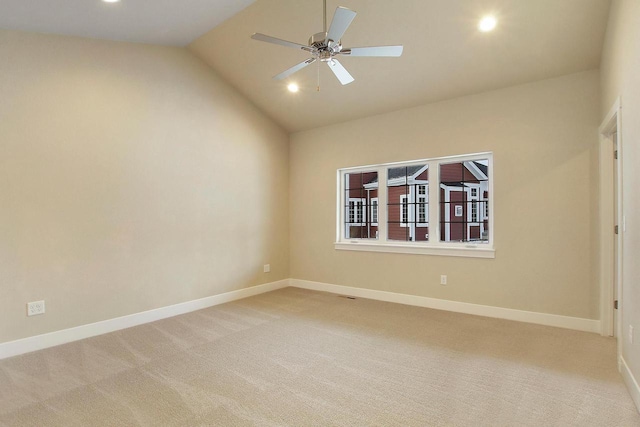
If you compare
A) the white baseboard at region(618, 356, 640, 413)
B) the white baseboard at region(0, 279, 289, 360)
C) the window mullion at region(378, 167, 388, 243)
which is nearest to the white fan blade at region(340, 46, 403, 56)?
the window mullion at region(378, 167, 388, 243)

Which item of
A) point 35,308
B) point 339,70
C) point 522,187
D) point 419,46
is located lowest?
point 35,308

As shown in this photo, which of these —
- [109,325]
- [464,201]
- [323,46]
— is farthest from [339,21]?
[109,325]

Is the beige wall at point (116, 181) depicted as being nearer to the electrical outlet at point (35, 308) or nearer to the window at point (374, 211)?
the electrical outlet at point (35, 308)

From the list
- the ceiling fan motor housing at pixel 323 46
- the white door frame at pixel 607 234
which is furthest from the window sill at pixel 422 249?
the ceiling fan motor housing at pixel 323 46

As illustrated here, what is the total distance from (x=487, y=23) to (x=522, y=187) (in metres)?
1.77

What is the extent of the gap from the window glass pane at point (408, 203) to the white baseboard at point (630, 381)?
2407 mm

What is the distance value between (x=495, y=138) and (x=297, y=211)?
124 inches

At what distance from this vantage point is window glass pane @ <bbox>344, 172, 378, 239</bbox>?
5352mm

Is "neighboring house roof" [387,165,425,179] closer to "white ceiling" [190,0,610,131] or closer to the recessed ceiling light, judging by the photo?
"white ceiling" [190,0,610,131]

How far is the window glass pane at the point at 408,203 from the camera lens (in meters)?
4.79

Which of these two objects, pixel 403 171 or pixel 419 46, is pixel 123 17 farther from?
pixel 403 171

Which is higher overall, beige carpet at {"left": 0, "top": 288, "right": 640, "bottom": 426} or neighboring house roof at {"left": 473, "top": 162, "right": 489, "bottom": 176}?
neighboring house roof at {"left": 473, "top": 162, "right": 489, "bottom": 176}

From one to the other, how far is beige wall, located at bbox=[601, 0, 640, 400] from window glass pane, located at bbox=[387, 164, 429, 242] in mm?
2271

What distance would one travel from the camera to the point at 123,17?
10.8 ft
